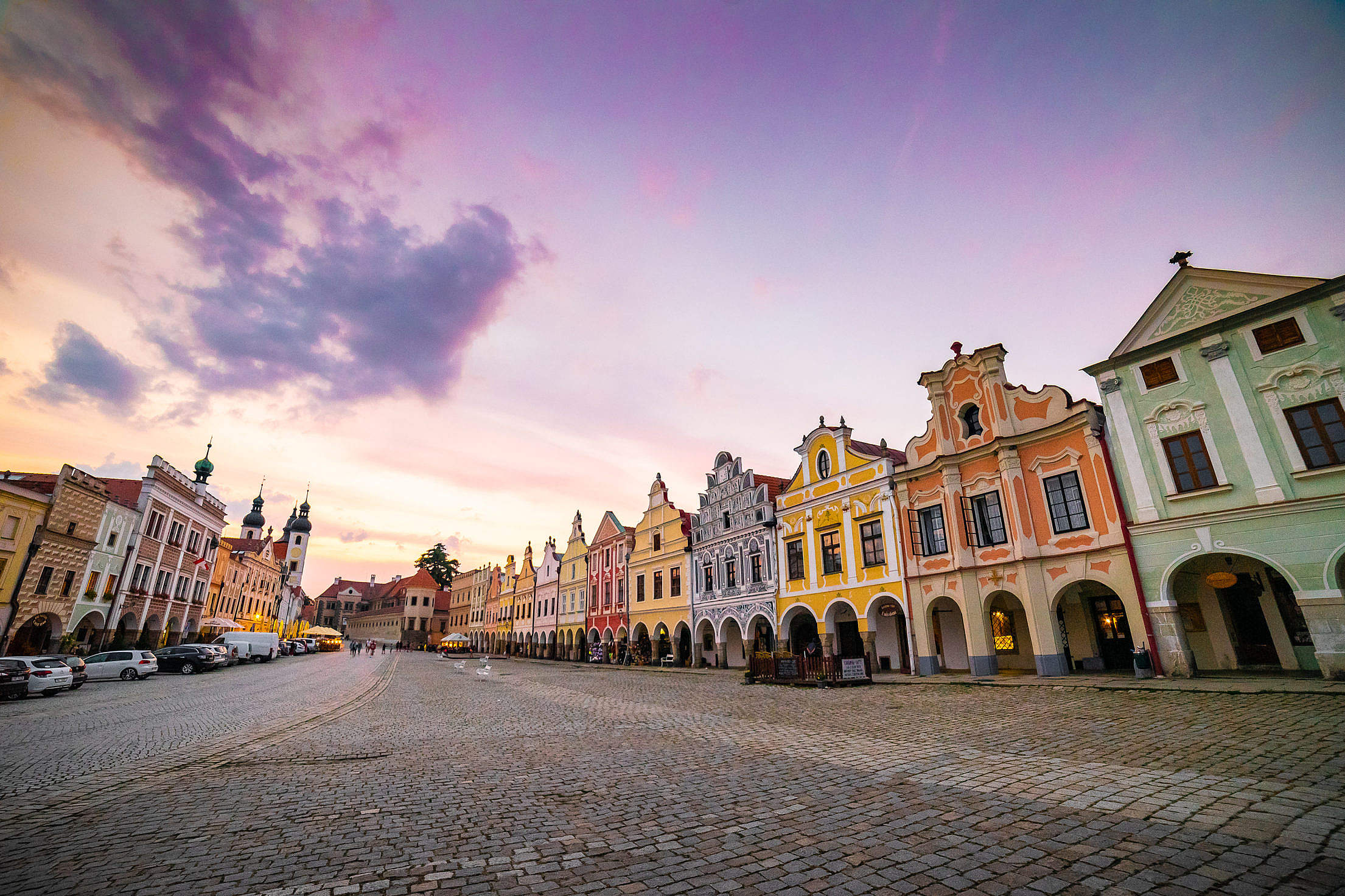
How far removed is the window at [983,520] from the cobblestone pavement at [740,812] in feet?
34.5

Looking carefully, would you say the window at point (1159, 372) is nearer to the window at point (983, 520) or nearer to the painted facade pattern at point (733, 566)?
the window at point (983, 520)

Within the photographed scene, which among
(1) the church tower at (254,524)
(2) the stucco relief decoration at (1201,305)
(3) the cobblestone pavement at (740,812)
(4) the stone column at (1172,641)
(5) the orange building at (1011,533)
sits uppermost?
(1) the church tower at (254,524)

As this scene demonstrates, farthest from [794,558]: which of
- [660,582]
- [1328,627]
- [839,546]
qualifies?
[1328,627]

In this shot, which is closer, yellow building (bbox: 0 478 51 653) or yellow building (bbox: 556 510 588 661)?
yellow building (bbox: 0 478 51 653)

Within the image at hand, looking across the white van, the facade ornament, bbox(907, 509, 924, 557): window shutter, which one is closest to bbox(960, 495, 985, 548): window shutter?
bbox(907, 509, 924, 557): window shutter

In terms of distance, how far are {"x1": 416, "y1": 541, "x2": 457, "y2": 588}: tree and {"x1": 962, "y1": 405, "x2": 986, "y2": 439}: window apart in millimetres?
104406

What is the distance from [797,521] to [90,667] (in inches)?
1408

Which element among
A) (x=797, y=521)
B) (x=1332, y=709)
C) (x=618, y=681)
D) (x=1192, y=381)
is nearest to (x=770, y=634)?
(x=797, y=521)

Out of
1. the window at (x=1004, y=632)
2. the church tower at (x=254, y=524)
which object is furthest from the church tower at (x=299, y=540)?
the window at (x=1004, y=632)

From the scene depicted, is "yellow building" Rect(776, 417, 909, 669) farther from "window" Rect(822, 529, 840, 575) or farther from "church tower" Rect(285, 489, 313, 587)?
"church tower" Rect(285, 489, 313, 587)

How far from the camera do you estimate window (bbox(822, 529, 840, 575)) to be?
1117 inches

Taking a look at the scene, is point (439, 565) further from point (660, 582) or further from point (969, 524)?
point (969, 524)

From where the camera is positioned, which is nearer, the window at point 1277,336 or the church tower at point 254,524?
the window at point 1277,336

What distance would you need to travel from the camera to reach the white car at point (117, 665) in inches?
1122
